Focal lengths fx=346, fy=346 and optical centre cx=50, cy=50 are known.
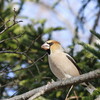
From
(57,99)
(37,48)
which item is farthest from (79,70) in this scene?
(37,48)

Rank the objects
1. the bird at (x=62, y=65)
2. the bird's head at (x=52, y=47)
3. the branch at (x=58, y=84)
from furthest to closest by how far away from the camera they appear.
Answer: the bird's head at (x=52, y=47)
the bird at (x=62, y=65)
the branch at (x=58, y=84)

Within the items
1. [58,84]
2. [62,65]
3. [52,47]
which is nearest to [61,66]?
[62,65]

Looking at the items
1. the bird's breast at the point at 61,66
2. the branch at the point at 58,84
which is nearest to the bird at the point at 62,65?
the bird's breast at the point at 61,66

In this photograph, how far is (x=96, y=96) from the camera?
364cm

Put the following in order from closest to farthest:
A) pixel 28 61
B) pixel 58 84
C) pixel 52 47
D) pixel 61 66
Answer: pixel 58 84 → pixel 61 66 → pixel 52 47 → pixel 28 61

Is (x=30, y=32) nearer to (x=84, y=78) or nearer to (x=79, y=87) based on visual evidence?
(x=79, y=87)

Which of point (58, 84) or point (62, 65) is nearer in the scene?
point (58, 84)

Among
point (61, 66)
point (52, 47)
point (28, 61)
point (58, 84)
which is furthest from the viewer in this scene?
point (28, 61)

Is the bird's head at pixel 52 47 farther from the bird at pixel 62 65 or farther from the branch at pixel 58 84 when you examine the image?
the branch at pixel 58 84

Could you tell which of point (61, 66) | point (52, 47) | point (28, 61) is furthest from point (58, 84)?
point (28, 61)

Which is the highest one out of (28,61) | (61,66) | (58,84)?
(28,61)

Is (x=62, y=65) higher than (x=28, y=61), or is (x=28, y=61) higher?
(x=28, y=61)

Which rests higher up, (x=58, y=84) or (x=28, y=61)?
(x=28, y=61)

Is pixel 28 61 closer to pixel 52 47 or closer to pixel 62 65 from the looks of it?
pixel 52 47
